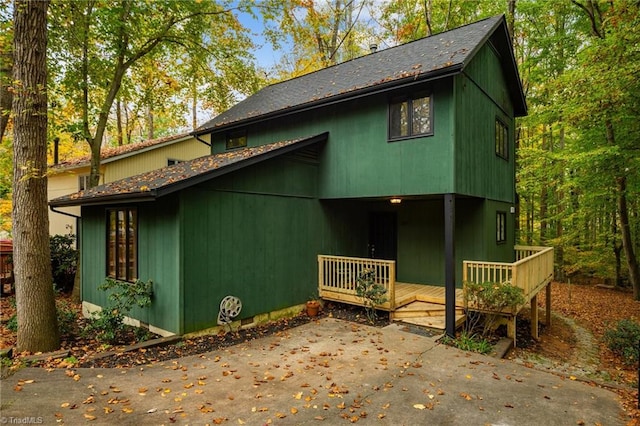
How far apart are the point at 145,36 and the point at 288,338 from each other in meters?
10.3

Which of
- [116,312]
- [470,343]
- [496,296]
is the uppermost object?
[496,296]

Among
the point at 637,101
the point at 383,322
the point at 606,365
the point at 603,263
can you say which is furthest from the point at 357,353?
the point at 603,263

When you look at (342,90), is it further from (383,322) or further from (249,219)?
(383,322)

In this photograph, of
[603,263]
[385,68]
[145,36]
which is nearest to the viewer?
[385,68]

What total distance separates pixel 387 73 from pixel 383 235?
4.73 metres

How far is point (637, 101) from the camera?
9859mm

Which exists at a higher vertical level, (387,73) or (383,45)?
(383,45)

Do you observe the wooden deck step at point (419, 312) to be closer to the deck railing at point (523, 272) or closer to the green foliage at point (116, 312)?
the deck railing at point (523, 272)

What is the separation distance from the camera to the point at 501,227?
33.0 ft

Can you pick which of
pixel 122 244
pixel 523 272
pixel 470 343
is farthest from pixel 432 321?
pixel 122 244

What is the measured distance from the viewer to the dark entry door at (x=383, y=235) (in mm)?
10469

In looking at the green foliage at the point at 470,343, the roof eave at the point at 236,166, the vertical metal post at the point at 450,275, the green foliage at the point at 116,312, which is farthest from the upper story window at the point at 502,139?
the green foliage at the point at 116,312

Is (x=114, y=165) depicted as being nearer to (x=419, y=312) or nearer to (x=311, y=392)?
(x=419, y=312)

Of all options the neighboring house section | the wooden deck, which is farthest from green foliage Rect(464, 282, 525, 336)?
the neighboring house section
